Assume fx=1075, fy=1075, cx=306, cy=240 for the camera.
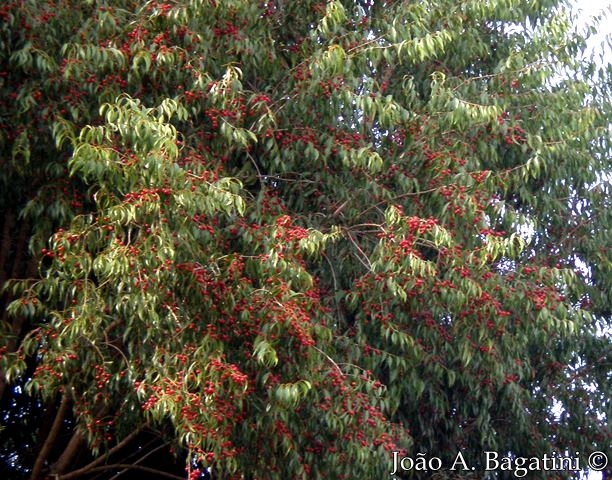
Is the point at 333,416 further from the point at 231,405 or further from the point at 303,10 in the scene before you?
the point at 303,10

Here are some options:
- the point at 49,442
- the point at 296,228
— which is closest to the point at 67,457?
the point at 49,442

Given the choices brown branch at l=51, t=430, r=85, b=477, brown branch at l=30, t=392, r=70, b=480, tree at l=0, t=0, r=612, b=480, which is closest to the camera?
tree at l=0, t=0, r=612, b=480

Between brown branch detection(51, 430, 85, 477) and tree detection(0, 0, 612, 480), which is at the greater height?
tree detection(0, 0, 612, 480)

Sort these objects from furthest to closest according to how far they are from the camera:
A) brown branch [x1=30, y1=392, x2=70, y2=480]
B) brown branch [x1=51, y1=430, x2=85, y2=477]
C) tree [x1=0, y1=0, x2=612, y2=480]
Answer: brown branch [x1=51, y1=430, x2=85, y2=477]
brown branch [x1=30, y1=392, x2=70, y2=480]
tree [x1=0, y1=0, x2=612, y2=480]

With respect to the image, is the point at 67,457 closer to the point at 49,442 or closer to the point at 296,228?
the point at 49,442

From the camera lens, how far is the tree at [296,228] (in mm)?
5766

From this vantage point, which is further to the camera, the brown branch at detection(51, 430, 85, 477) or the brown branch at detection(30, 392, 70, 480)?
the brown branch at detection(51, 430, 85, 477)

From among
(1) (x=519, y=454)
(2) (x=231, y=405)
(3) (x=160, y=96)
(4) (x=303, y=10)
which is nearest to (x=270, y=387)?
(2) (x=231, y=405)

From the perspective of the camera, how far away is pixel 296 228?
6164 mm

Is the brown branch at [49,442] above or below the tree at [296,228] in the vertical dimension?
below

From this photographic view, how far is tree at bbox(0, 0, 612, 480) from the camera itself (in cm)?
577

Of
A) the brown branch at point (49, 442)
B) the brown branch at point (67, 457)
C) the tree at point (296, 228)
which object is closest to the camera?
the tree at point (296, 228)

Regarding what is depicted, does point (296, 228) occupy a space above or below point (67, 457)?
above

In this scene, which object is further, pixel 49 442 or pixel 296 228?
pixel 49 442
